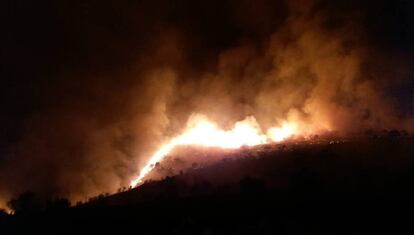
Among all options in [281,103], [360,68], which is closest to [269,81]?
[281,103]

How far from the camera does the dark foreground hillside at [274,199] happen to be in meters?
36.2

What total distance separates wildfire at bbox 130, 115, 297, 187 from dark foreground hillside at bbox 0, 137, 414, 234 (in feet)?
16.3

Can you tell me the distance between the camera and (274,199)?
40375 mm

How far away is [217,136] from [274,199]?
19.2m

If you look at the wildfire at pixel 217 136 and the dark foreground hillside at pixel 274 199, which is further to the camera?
the wildfire at pixel 217 136

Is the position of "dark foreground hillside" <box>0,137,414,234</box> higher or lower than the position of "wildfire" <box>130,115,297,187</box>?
lower

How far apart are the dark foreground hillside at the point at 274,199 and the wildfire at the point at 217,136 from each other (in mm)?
4957

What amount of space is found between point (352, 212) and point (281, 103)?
2282 centimetres

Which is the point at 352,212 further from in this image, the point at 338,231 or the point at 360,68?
the point at 360,68

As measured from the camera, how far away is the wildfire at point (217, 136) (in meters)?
56.3

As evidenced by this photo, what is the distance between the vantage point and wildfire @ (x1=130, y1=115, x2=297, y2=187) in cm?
5631

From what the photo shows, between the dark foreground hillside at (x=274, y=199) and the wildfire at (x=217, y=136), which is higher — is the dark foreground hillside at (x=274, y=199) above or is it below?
below

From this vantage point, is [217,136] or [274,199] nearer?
[274,199]

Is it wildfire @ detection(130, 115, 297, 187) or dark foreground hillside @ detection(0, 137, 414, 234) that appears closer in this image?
dark foreground hillside @ detection(0, 137, 414, 234)
